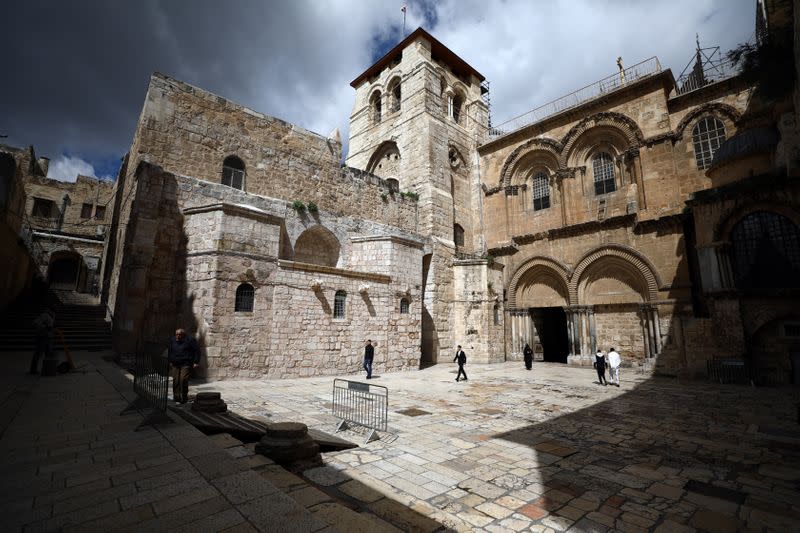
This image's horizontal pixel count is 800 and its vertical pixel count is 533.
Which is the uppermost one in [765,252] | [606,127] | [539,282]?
[606,127]

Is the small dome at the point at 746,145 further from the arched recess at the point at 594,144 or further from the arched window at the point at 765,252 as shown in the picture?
the arched recess at the point at 594,144

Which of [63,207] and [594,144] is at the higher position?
[594,144]

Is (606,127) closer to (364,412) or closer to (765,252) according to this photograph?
(765,252)

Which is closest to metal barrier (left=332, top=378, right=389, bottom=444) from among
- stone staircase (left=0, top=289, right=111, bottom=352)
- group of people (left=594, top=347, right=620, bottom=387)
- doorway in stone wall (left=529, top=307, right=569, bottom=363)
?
group of people (left=594, top=347, right=620, bottom=387)

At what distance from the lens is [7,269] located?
44.5 feet

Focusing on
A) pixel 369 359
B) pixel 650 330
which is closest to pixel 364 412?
pixel 369 359

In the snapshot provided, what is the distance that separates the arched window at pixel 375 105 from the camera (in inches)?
984

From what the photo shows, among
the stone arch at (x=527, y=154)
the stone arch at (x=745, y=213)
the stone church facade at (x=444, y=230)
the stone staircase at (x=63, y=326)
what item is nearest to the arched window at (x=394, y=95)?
the stone church facade at (x=444, y=230)

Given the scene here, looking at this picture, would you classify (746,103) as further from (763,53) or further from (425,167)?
(425,167)

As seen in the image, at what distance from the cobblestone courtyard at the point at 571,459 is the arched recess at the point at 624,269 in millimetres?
6082

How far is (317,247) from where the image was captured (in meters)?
15.6

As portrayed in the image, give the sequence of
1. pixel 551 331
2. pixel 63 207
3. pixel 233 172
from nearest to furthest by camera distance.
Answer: pixel 233 172 < pixel 551 331 < pixel 63 207

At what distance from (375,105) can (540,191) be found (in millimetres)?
13133

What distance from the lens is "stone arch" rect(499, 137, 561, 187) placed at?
747 inches
